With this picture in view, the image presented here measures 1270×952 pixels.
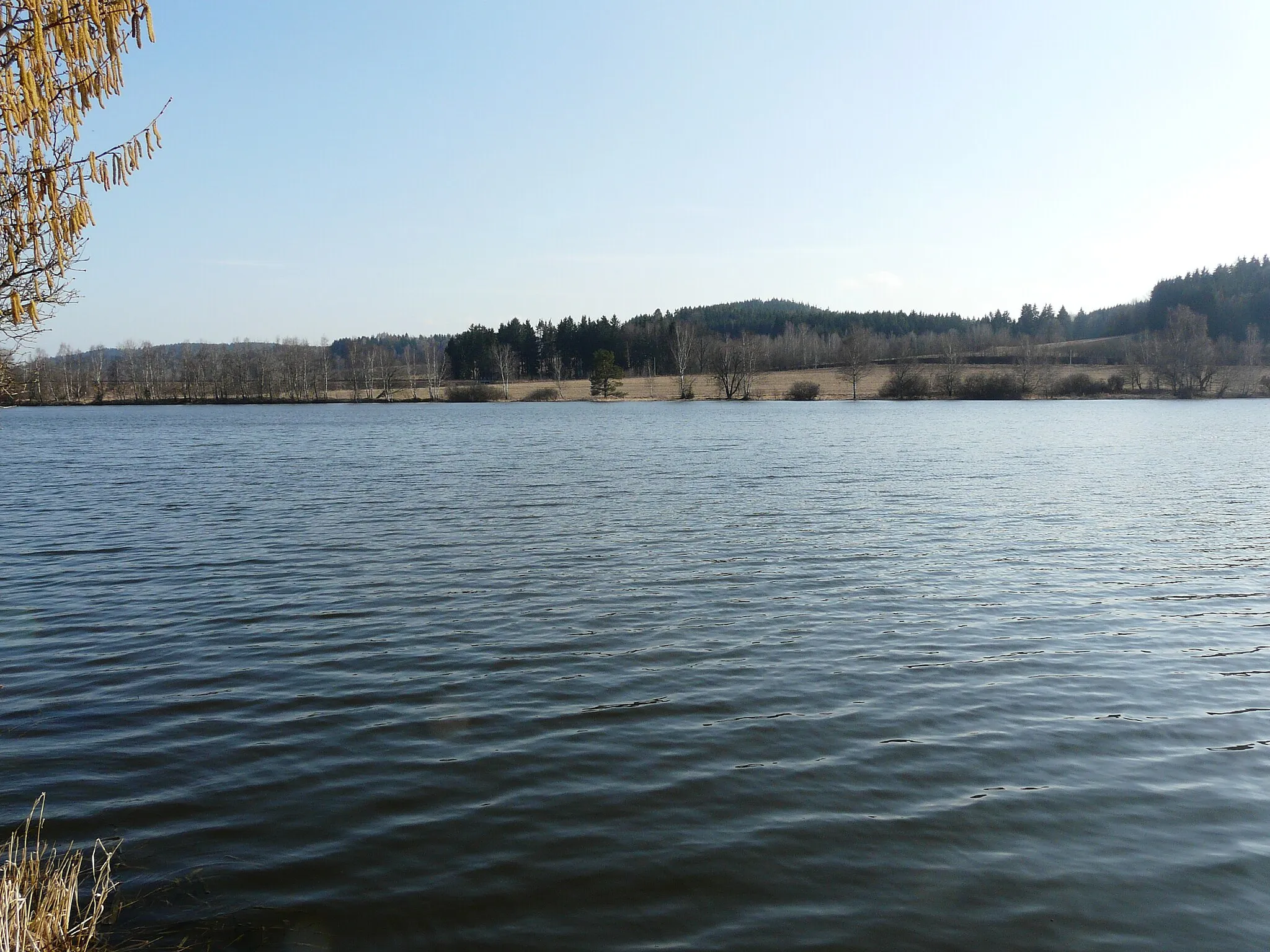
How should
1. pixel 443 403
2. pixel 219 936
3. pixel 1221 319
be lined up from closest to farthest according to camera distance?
pixel 219 936
pixel 443 403
pixel 1221 319

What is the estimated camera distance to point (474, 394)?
474 feet

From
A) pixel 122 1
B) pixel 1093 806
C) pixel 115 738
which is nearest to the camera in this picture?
pixel 122 1

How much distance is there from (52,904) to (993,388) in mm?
132186

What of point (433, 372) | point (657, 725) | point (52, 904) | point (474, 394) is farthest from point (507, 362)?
point (52, 904)

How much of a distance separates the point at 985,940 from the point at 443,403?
14082cm

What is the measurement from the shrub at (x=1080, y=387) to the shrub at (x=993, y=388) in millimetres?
5521

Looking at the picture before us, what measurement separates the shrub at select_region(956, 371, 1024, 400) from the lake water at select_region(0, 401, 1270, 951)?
10576 centimetres

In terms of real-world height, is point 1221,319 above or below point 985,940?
above

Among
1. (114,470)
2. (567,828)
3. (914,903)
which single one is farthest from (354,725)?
(114,470)

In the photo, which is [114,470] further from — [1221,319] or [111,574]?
[1221,319]

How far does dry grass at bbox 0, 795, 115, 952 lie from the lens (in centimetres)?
476

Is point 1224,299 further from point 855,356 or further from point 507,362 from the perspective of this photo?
point 507,362

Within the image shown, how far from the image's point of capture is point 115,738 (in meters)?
9.37

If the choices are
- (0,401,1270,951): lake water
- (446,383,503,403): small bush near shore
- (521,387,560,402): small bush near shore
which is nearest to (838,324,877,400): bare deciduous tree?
(521,387,560,402): small bush near shore
